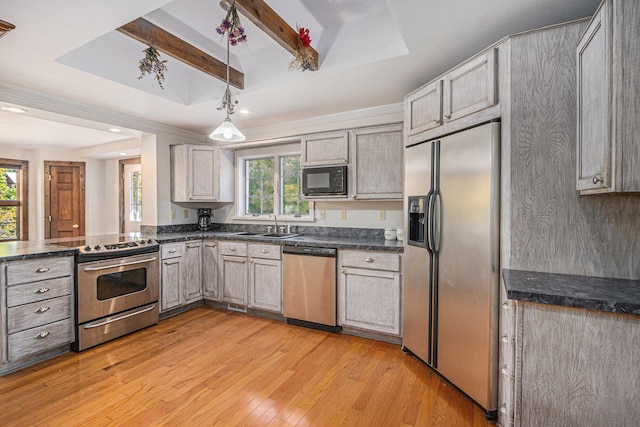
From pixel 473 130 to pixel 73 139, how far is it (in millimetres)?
5810

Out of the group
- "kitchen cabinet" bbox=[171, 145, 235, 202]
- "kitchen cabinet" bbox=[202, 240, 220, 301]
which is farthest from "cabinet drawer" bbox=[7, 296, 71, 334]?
"kitchen cabinet" bbox=[171, 145, 235, 202]

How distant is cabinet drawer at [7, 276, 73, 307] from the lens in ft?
7.64

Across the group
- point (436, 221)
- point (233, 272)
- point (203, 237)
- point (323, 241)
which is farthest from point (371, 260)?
point (203, 237)

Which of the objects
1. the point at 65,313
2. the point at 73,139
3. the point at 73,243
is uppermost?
the point at 73,139

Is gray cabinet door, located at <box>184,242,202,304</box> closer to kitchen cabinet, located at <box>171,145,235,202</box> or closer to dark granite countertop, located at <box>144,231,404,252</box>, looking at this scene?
dark granite countertop, located at <box>144,231,404,252</box>

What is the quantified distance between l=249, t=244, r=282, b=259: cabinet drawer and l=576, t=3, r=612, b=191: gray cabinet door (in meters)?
2.59

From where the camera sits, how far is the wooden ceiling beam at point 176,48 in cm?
210

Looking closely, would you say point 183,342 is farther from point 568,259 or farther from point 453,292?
point 568,259

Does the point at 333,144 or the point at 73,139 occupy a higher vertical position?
the point at 73,139

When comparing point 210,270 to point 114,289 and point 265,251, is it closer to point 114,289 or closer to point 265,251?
point 265,251

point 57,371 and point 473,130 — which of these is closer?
point 473,130

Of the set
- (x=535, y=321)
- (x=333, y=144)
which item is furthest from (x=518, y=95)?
(x=333, y=144)

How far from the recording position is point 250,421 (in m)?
1.81

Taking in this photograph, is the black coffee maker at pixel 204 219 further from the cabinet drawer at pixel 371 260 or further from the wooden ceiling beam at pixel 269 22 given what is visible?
the wooden ceiling beam at pixel 269 22
